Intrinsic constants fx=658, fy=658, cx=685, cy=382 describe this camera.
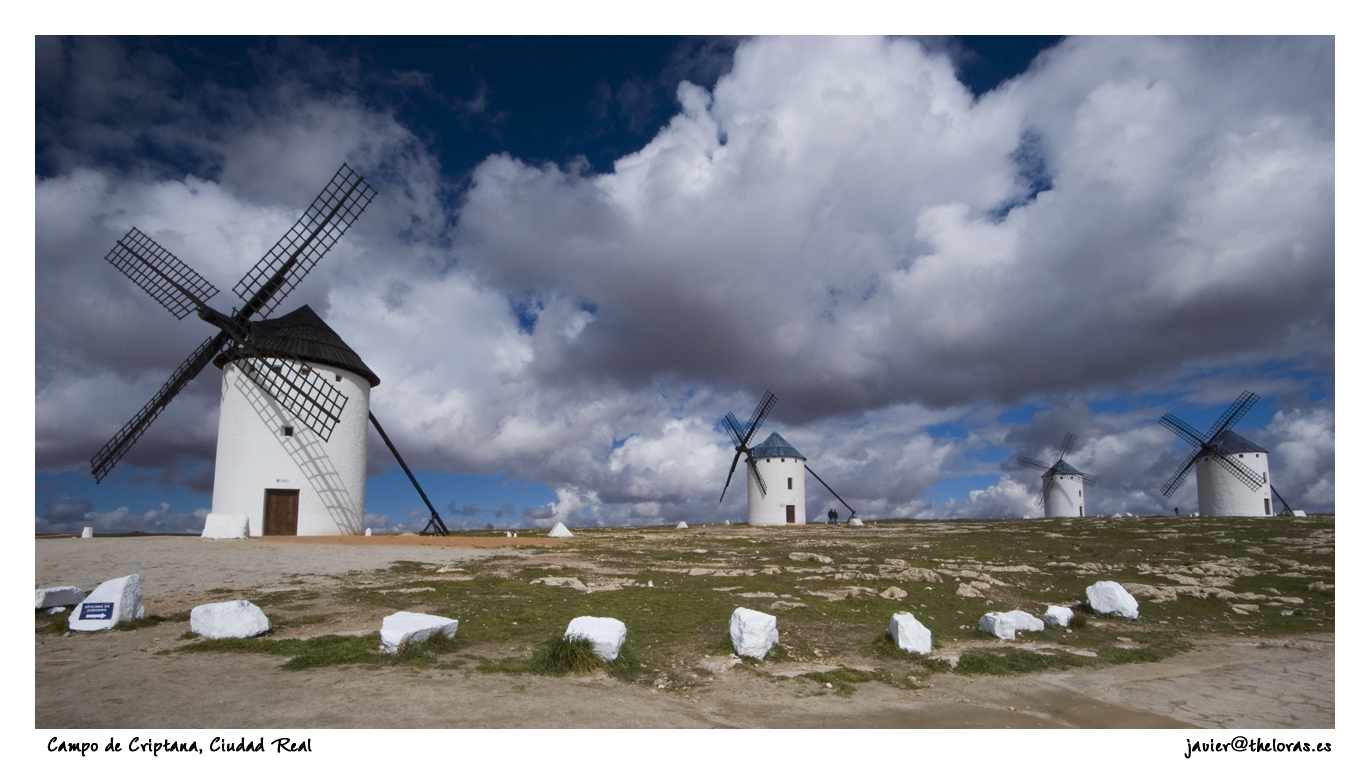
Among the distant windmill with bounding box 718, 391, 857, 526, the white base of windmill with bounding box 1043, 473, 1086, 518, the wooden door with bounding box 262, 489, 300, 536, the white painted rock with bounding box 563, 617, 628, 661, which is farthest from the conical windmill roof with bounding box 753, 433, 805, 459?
the white painted rock with bounding box 563, 617, 628, 661

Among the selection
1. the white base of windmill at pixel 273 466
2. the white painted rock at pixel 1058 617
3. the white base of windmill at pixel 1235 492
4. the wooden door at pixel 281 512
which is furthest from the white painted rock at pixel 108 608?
the white base of windmill at pixel 1235 492

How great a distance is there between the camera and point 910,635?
9562mm

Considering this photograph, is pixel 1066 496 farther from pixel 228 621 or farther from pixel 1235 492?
Result: pixel 228 621

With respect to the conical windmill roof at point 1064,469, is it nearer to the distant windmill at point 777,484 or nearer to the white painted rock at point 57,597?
the distant windmill at point 777,484

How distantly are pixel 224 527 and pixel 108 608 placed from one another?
1891 cm

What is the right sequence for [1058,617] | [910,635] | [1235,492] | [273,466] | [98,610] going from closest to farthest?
[910,635], [98,610], [1058,617], [273,466], [1235,492]

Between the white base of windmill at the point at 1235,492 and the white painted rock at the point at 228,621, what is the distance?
70157 mm

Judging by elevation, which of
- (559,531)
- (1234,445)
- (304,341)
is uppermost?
(304,341)

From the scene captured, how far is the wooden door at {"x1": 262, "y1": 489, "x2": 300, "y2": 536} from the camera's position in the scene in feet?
94.6

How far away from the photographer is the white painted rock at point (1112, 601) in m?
12.8

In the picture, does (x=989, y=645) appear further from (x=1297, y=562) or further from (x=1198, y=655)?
(x=1297, y=562)

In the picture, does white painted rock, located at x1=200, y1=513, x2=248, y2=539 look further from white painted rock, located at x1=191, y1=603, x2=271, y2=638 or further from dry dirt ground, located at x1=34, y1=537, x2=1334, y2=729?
white painted rock, located at x1=191, y1=603, x2=271, y2=638

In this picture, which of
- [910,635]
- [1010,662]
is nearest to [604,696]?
[910,635]

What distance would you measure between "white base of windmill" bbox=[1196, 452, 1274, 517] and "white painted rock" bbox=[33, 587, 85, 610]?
A: 7224cm
